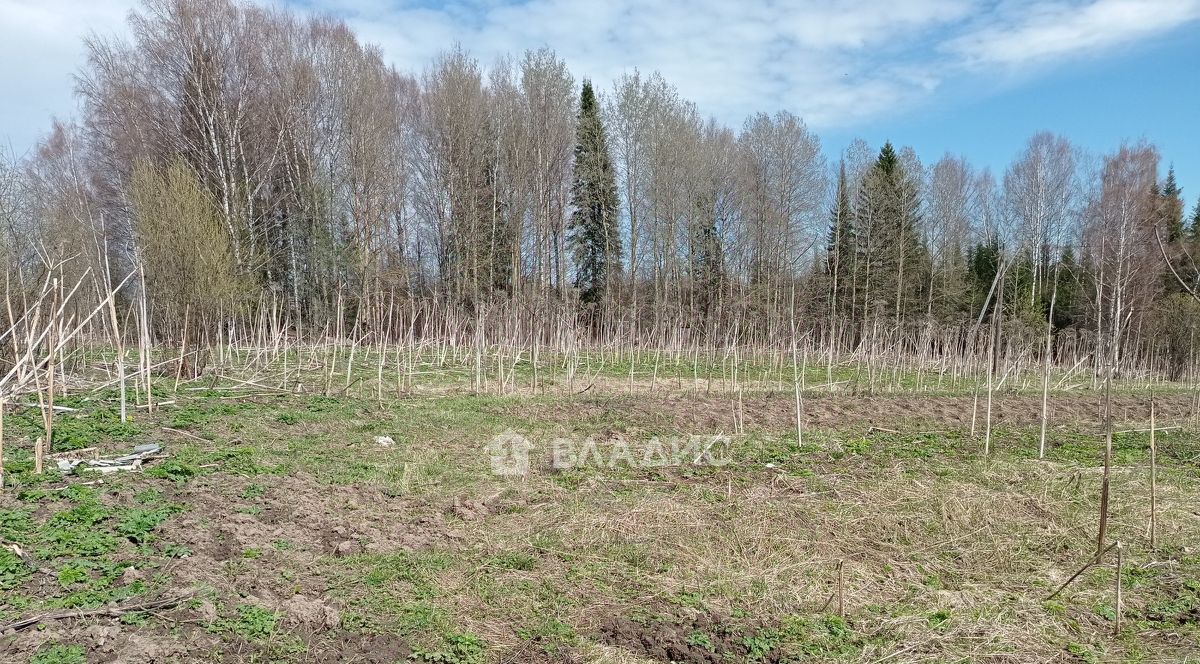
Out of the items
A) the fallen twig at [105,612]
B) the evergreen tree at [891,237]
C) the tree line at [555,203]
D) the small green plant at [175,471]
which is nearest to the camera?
the fallen twig at [105,612]

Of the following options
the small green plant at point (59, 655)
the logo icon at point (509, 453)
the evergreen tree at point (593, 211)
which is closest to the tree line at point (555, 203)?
the evergreen tree at point (593, 211)

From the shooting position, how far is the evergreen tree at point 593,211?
2447 cm

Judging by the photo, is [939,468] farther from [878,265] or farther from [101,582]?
[878,265]

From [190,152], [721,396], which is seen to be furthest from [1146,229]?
[190,152]

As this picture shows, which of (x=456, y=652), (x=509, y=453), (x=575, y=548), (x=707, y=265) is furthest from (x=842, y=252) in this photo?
(x=456, y=652)

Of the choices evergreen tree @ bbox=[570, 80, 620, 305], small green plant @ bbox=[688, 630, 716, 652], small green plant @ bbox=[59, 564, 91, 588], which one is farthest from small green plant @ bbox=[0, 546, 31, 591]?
evergreen tree @ bbox=[570, 80, 620, 305]

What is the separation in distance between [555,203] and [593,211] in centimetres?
160

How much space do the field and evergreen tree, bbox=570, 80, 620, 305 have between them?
1814cm

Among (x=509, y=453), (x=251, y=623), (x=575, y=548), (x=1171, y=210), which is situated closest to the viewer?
(x=251, y=623)

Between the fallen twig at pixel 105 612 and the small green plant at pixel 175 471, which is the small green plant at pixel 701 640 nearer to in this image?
the fallen twig at pixel 105 612

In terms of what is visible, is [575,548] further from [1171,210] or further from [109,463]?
[1171,210]

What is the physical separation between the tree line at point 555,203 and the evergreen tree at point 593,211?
0.29ft

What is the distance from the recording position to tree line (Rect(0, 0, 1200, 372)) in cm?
1734

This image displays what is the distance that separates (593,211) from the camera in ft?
82.4
